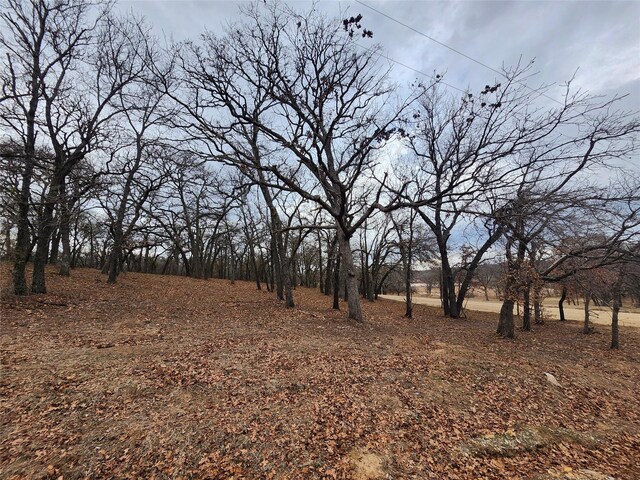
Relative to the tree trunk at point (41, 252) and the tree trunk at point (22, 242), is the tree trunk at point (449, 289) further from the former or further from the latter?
the tree trunk at point (22, 242)

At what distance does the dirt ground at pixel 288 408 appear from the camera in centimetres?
329

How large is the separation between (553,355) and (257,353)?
341 inches

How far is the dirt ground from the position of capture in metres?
3.29

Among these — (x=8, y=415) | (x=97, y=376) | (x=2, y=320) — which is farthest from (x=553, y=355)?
(x=2, y=320)

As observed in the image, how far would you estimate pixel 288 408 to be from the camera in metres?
4.30

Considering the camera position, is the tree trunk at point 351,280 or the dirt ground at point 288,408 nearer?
the dirt ground at point 288,408

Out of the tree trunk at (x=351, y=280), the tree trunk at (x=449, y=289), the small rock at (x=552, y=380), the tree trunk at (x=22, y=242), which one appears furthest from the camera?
the tree trunk at (x=449, y=289)

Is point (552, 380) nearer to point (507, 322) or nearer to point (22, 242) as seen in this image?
point (507, 322)

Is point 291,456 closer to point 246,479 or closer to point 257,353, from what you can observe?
point 246,479

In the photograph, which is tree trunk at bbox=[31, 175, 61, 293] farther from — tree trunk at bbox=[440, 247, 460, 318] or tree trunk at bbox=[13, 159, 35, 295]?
tree trunk at bbox=[440, 247, 460, 318]

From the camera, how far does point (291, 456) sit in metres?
3.42

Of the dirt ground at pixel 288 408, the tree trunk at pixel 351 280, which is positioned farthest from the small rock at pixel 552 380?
the tree trunk at pixel 351 280

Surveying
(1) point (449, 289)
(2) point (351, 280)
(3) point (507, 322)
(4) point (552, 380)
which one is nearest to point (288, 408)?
(4) point (552, 380)

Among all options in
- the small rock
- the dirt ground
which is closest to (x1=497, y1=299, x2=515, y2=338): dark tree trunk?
the dirt ground
